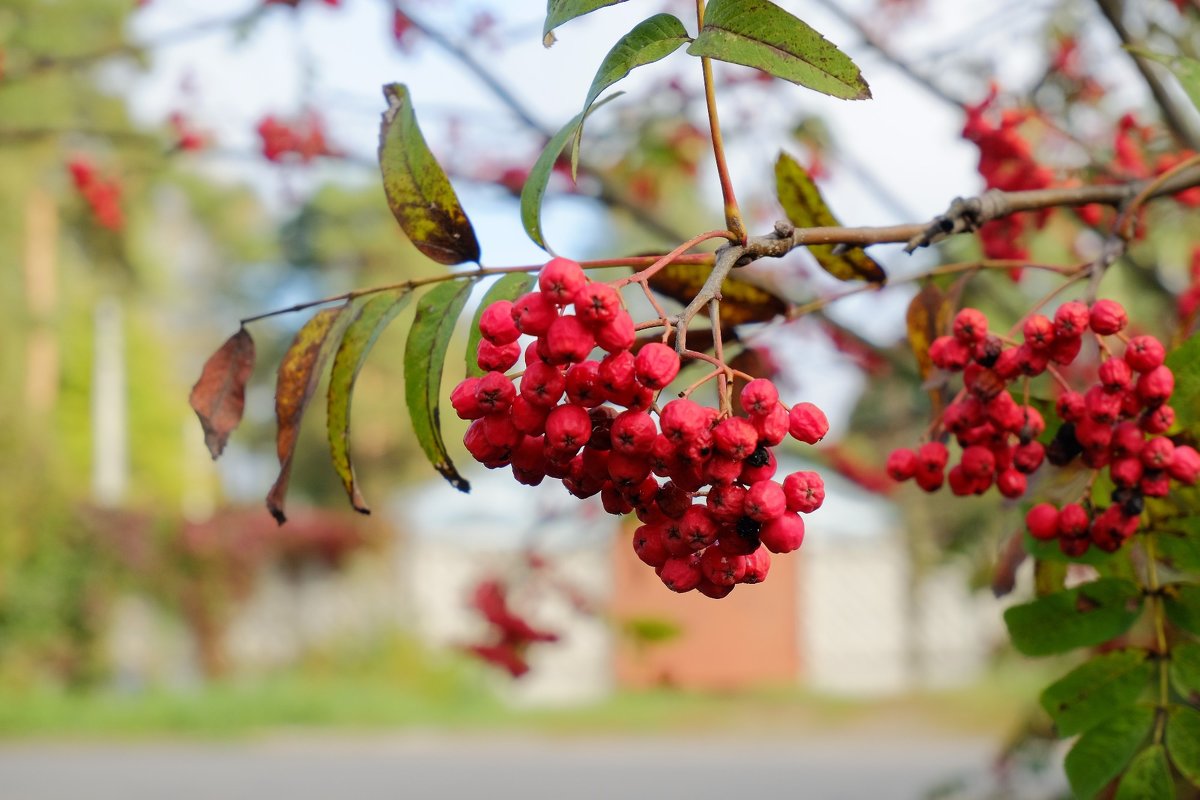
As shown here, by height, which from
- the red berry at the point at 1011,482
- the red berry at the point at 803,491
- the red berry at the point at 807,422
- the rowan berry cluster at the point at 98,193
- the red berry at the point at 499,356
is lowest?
the red berry at the point at 803,491

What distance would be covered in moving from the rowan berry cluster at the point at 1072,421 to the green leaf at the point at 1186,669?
13 cm

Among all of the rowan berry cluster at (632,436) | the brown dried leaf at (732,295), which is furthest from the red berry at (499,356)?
the brown dried leaf at (732,295)

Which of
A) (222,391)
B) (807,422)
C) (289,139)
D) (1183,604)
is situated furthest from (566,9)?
(289,139)

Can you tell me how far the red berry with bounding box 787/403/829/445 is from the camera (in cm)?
94

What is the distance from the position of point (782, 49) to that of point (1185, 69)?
497 millimetres

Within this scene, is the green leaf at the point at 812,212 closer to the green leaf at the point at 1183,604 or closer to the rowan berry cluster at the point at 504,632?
the green leaf at the point at 1183,604

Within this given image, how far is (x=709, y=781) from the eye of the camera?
9.23 metres

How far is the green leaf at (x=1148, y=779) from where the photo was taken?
3.61ft

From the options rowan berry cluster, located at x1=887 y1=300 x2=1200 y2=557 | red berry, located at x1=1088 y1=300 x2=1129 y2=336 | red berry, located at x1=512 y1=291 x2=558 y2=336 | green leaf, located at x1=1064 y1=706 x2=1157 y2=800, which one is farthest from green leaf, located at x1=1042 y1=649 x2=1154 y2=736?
red berry, located at x1=512 y1=291 x2=558 y2=336

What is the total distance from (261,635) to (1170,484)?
53.5 feet

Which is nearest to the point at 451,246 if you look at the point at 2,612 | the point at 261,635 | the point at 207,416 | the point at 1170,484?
the point at 207,416

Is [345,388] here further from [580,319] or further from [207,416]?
[580,319]

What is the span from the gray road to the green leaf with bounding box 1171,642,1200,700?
714 cm

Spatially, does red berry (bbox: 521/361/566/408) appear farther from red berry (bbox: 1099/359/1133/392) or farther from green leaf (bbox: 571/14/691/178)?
red berry (bbox: 1099/359/1133/392)
